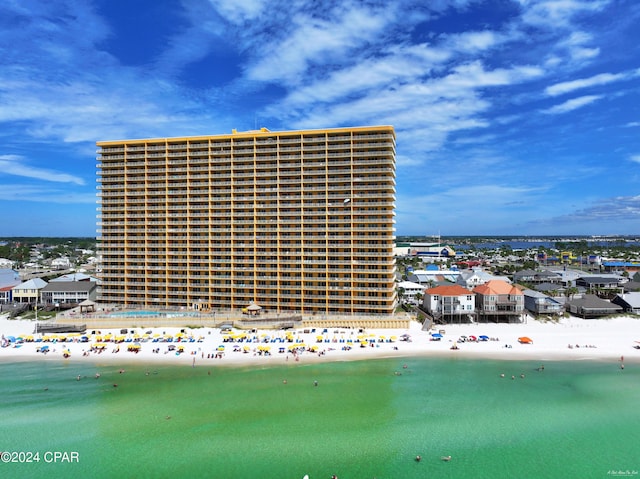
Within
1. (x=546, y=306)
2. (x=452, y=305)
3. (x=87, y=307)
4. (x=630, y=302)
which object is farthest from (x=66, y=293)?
(x=630, y=302)

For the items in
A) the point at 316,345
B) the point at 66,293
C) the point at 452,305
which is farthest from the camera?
the point at 66,293

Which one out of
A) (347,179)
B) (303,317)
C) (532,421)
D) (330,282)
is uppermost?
(347,179)

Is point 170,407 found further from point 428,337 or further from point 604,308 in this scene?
point 604,308

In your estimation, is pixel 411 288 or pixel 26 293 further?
pixel 411 288

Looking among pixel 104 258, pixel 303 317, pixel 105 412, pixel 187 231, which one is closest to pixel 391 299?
pixel 303 317

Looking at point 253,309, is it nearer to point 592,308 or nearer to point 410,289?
point 410,289

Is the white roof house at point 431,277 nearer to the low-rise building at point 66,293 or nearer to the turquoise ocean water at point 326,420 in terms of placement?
the turquoise ocean water at point 326,420

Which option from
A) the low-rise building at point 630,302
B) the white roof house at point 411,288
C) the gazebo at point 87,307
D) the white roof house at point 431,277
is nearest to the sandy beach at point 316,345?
the gazebo at point 87,307

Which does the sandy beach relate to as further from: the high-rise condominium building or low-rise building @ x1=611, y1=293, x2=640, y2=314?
the high-rise condominium building
